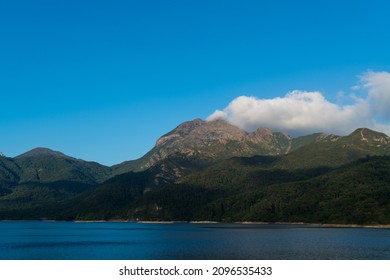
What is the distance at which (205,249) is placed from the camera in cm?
17350

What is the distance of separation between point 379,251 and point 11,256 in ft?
392
